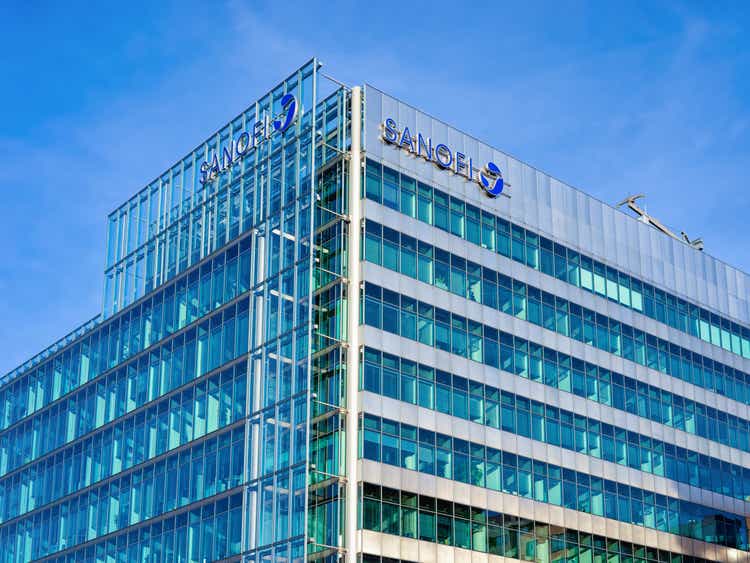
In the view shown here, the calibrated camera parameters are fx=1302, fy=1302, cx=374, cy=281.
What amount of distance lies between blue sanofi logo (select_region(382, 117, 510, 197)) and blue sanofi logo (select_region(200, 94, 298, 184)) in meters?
5.91

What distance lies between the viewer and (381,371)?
70125 millimetres

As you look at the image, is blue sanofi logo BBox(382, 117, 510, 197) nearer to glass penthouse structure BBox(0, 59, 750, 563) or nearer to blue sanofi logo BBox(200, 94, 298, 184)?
glass penthouse structure BBox(0, 59, 750, 563)

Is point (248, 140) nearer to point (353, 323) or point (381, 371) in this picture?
point (353, 323)

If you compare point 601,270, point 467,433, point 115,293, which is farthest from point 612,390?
point 115,293

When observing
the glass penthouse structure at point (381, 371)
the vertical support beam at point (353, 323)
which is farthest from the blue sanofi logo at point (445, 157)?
the vertical support beam at point (353, 323)

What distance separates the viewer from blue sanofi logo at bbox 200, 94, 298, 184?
76369 mm

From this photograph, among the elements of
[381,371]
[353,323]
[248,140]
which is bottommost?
[381,371]

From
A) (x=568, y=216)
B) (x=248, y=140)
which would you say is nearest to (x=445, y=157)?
(x=568, y=216)

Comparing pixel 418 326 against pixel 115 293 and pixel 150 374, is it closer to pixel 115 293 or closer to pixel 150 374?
pixel 150 374

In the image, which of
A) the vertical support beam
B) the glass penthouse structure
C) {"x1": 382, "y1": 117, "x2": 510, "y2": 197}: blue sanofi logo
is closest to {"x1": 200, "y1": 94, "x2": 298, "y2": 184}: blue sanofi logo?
the glass penthouse structure

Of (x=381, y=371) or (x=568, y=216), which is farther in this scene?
(x=568, y=216)

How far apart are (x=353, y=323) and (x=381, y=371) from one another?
3.01 metres

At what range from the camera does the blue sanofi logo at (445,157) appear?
247ft

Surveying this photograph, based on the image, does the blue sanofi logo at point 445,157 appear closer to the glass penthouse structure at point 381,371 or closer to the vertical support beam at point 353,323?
the glass penthouse structure at point 381,371
